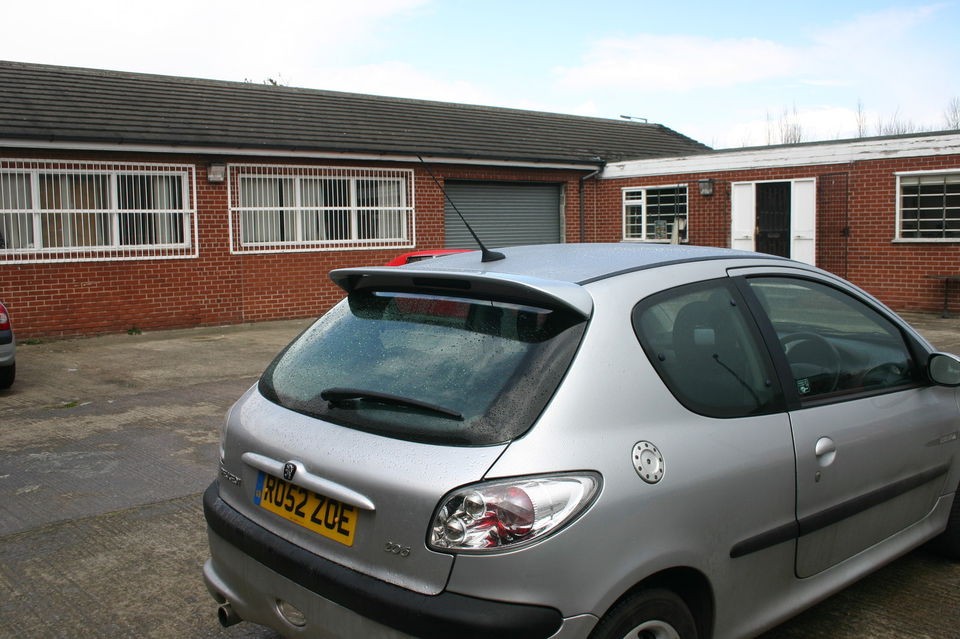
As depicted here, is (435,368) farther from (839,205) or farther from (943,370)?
(839,205)

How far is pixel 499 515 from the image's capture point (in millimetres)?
2371

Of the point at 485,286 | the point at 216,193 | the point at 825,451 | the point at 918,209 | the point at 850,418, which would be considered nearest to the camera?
the point at 485,286

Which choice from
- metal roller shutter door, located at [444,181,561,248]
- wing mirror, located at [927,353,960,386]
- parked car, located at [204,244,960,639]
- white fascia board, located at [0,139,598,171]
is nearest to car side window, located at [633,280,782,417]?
parked car, located at [204,244,960,639]

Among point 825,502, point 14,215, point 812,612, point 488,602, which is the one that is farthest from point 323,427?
point 14,215

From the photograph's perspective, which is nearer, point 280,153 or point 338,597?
point 338,597

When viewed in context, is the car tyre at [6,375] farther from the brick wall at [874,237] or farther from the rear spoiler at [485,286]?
the brick wall at [874,237]

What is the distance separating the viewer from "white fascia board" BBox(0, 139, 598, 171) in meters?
13.4

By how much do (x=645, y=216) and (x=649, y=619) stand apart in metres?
18.4

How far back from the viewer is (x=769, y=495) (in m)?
2.93

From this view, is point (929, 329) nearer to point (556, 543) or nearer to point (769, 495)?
point (769, 495)

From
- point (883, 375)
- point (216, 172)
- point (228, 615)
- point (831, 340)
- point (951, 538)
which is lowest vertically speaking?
point (951, 538)

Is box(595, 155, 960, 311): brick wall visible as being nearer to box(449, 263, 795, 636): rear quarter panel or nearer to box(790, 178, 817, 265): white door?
box(790, 178, 817, 265): white door

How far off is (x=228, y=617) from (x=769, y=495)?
191cm

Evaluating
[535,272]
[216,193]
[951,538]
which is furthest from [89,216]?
[951,538]
